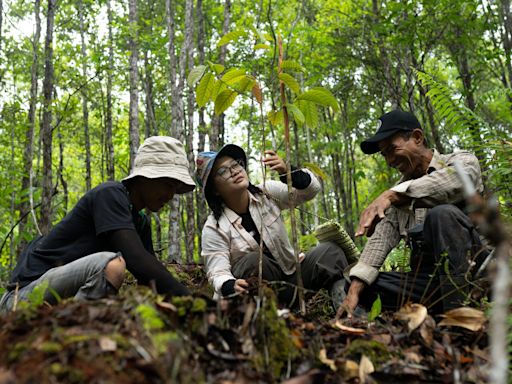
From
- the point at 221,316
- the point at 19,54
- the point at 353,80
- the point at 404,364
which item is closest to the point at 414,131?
the point at 404,364

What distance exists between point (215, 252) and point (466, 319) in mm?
2189

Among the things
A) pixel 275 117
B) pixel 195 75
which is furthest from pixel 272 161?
pixel 195 75

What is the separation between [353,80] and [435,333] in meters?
10.2

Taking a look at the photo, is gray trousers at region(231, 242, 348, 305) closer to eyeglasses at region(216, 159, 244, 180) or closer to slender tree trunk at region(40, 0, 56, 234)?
eyeglasses at region(216, 159, 244, 180)

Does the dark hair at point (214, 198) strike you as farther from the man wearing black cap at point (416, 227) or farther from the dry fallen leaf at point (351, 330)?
the dry fallen leaf at point (351, 330)

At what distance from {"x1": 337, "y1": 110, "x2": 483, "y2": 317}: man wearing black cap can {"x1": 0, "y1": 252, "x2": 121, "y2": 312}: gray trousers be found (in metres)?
1.55

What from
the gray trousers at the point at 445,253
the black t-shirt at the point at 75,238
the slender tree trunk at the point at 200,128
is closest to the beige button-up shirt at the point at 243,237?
the black t-shirt at the point at 75,238

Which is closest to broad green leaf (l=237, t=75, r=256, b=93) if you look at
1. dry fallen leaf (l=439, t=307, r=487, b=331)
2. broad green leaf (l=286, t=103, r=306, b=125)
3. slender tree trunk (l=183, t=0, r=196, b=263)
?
broad green leaf (l=286, t=103, r=306, b=125)

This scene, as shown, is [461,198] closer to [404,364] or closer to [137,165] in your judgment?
[404,364]

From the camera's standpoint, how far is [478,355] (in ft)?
6.90

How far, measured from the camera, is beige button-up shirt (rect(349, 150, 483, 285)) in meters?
3.20

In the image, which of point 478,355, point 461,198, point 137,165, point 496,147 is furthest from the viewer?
point 496,147

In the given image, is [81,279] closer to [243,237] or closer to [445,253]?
[243,237]

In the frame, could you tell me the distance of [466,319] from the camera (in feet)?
7.75
